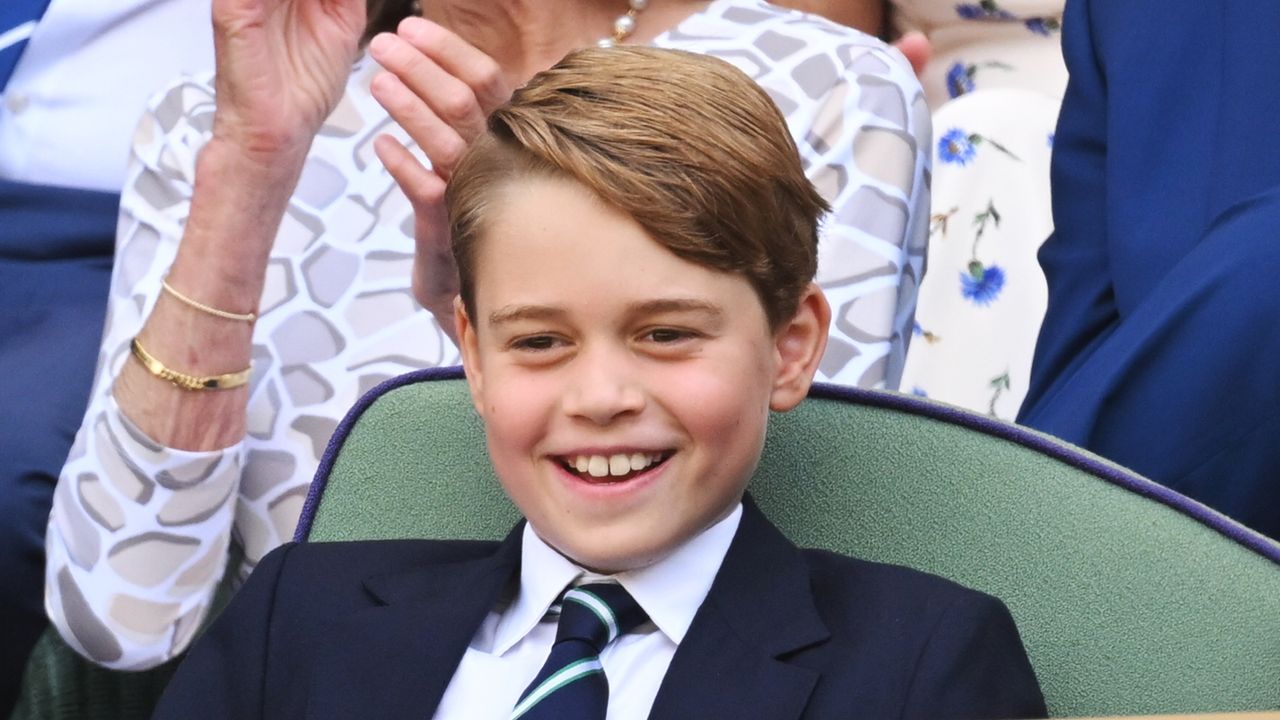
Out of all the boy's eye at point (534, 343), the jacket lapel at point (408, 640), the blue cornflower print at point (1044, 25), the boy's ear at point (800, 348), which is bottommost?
the jacket lapel at point (408, 640)

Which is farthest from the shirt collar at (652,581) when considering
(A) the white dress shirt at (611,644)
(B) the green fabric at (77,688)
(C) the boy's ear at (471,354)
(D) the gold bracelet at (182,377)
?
(B) the green fabric at (77,688)

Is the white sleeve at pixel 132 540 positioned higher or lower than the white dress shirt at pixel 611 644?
lower

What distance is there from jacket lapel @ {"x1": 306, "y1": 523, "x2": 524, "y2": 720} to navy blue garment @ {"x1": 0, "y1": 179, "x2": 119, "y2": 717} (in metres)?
0.59

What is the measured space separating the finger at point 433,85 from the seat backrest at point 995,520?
0.23 m

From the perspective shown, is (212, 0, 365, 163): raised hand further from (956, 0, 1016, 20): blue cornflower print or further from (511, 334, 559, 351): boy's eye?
(956, 0, 1016, 20): blue cornflower print

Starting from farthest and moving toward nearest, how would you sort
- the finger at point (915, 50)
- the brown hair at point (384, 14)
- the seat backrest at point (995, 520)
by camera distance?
the brown hair at point (384, 14) → the finger at point (915, 50) → the seat backrest at point (995, 520)

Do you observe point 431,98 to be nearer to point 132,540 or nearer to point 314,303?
point 314,303

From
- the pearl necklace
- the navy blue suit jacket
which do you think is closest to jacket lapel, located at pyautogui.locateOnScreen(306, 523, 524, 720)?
the navy blue suit jacket

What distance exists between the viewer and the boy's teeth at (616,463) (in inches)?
47.6

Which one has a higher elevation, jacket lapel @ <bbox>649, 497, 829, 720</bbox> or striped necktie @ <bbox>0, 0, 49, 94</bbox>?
jacket lapel @ <bbox>649, 497, 829, 720</bbox>

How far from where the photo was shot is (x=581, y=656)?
1.20 metres

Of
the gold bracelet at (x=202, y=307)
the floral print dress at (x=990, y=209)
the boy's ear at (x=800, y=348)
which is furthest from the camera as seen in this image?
the floral print dress at (x=990, y=209)

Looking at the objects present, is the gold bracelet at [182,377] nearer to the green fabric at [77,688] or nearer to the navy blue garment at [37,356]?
the navy blue garment at [37,356]

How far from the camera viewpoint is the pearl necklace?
6.33 ft
